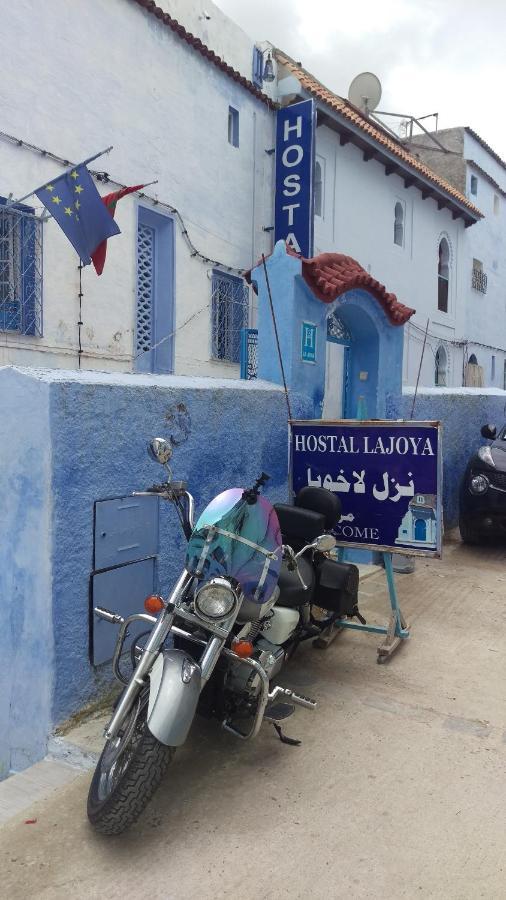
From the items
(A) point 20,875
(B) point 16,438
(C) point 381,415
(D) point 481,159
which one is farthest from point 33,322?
(D) point 481,159

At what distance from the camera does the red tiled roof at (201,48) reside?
829 cm

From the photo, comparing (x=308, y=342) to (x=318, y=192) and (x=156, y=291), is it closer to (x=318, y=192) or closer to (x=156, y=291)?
(x=156, y=291)

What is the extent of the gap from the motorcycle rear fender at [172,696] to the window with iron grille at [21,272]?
204 inches

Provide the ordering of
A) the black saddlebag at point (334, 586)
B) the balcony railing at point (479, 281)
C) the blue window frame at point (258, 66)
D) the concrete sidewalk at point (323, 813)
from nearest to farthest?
1. the concrete sidewalk at point (323, 813)
2. the black saddlebag at point (334, 586)
3. the blue window frame at point (258, 66)
4. the balcony railing at point (479, 281)

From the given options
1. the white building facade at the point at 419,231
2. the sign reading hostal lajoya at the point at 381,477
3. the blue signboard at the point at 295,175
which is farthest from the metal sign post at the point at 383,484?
the blue signboard at the point at 295,175

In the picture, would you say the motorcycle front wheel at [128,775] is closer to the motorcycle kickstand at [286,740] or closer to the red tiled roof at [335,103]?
the motorcycle kickstand at [286,740]

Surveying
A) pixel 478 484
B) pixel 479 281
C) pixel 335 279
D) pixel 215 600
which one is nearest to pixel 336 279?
pixel 335 279

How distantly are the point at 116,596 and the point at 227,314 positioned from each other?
7019 millimetres

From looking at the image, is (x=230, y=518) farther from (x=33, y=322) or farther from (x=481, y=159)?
(x=481, y=159)

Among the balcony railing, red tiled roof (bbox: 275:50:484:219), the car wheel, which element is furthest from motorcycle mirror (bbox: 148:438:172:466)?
the balcony railing

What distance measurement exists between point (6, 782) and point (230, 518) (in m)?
1.55

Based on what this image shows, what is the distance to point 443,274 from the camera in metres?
17.6

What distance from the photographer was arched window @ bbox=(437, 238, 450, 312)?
687 inches

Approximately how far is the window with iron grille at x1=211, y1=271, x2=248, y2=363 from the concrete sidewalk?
256 inches
